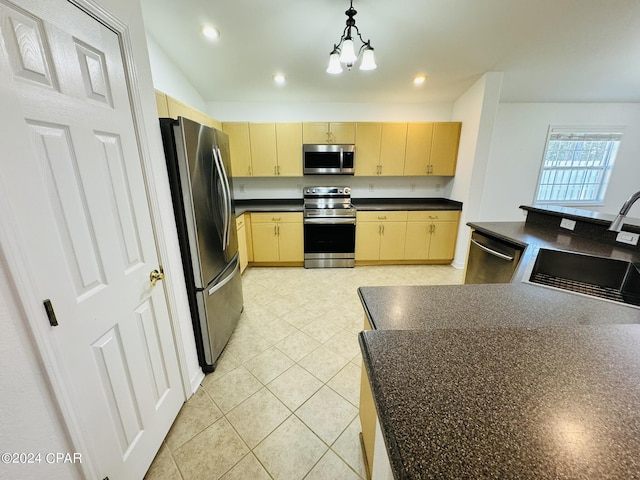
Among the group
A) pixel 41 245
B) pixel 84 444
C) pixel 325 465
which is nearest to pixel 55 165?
pixel 41 245

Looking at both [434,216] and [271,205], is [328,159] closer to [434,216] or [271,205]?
[271,205]

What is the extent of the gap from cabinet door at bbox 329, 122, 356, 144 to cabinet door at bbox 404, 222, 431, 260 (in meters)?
1.53

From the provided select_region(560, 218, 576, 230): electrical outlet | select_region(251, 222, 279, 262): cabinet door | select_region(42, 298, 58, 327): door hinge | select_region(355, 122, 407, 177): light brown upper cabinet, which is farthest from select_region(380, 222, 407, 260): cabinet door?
select_region(42, 298, 58, 327): door hinge

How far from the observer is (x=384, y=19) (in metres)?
2.27

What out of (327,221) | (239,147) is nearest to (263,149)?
(239,147)

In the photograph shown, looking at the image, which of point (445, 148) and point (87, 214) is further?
point (445, 148)

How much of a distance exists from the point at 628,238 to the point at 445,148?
8.25 ft

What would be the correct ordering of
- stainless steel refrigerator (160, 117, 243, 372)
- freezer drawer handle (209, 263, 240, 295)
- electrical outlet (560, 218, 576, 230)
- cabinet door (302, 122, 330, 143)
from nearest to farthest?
stainless steel refrigerator (160, 117, 243, 372) → freezer drawer handle (209, 263, 240, 295) → electrical outlet (560, 218, 576, 230) → cabinet door (302, 122, 330, 143)

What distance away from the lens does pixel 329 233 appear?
363cm

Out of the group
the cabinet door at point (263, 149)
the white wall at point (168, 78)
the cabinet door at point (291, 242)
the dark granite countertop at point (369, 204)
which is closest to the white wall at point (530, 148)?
the dark granite countertop at point (369, 204)

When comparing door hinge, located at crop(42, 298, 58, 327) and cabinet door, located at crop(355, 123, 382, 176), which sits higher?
cabinet door, located at crop(355, 123, 382, 176)

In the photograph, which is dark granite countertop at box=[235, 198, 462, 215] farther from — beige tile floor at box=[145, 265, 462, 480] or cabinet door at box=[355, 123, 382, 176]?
beige tile floor at box=[145, 265, 462, 480]

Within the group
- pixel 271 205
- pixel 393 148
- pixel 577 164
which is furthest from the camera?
pixel 577 164

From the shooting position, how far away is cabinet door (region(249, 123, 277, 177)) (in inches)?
139
